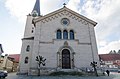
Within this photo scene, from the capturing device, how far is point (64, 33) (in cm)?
2464

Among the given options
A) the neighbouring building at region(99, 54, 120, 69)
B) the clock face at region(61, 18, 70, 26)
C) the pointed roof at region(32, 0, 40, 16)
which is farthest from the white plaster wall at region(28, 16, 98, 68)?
the neighbouring building at region(99, 54, 120, 69)

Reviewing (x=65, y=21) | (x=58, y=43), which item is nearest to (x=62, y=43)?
(x=58, y=43)

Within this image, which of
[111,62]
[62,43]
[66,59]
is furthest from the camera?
[111,62]

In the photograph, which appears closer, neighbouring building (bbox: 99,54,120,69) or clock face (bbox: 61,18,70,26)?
clock face (bbox: 61,18,70,26)

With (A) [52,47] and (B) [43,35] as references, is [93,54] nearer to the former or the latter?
(A) [52,47]

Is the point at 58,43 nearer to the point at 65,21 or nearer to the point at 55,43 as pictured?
the point at 55,43

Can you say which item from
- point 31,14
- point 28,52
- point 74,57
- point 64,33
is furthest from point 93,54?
point 31,14

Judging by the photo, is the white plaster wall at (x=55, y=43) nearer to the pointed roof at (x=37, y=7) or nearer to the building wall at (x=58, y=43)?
the building wall at (x=58, y=43)

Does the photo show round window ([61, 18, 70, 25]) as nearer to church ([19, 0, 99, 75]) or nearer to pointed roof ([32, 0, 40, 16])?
church ([19, 0, 99, 75])

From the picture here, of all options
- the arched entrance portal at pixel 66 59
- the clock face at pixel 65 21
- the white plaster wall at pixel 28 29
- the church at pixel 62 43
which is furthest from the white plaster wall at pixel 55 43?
the white plaster wall at pixel 28 29

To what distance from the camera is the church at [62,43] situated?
73.6 ft

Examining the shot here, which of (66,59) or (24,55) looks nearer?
(66,59)

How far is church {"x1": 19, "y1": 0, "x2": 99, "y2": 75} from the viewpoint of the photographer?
73.6ft

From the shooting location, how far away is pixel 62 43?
77.6 feet
